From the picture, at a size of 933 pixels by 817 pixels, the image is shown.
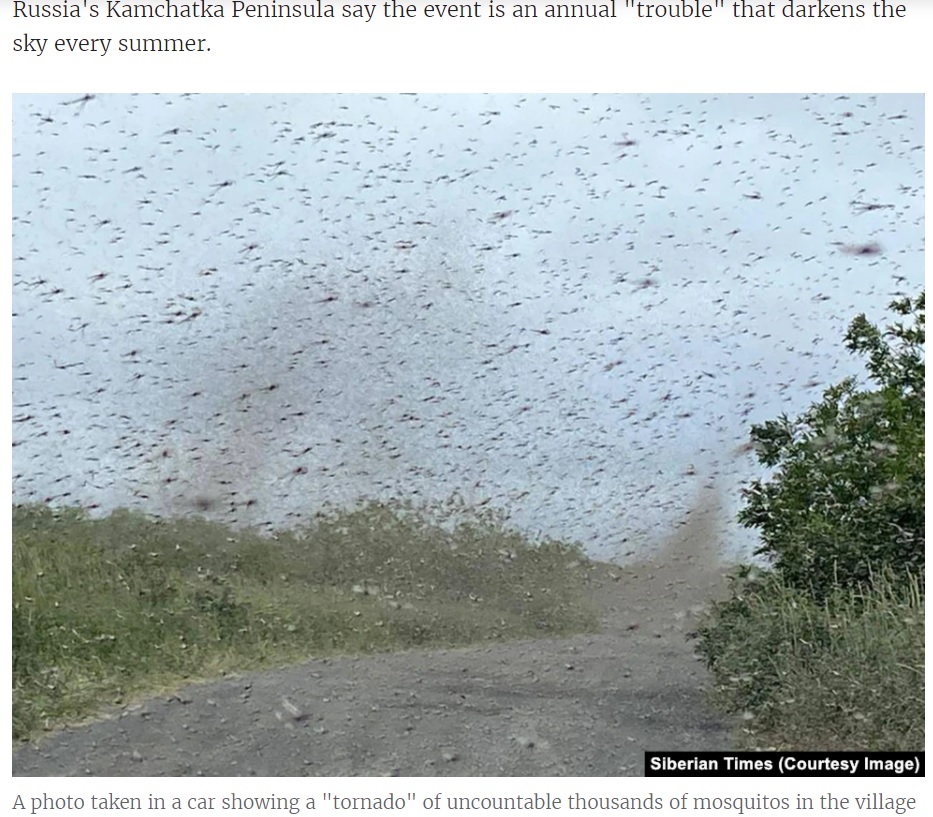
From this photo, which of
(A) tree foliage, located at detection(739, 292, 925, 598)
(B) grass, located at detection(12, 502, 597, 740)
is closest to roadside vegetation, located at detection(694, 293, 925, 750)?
(A) tree foliage, located at detection(739, 292, 925, 598)

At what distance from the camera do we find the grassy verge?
3.76 meters

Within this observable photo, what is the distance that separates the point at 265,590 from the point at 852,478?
7.44 feet

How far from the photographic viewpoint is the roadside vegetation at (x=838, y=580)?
3.79 m

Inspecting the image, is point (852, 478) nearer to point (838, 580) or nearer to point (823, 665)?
point (838, 580)

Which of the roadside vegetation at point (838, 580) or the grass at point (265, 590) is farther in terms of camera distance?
the grass at point (265, 590)

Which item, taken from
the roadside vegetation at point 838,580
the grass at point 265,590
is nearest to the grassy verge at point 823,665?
the roadside vegetation at point 838,580

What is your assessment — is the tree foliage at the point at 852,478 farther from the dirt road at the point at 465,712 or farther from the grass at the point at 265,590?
the grass at the point at 265,590

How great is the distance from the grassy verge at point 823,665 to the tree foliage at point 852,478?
0.11 metres

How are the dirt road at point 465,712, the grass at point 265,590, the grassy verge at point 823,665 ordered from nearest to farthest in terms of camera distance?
the grassy verge at point 823,665 < the dirt road at point 465,712 < the grass at point 265,590

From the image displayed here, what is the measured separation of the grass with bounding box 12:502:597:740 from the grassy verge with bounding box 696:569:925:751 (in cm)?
61

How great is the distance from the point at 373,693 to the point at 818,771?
156 cm

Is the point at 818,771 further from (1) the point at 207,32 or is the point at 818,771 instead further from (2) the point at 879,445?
(1) the point at 207,32

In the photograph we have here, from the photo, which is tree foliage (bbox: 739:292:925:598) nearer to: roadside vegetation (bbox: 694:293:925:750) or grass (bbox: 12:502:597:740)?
roadside vegetation (bbox: 694:293:925:750)

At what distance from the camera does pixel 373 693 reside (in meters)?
4.16
